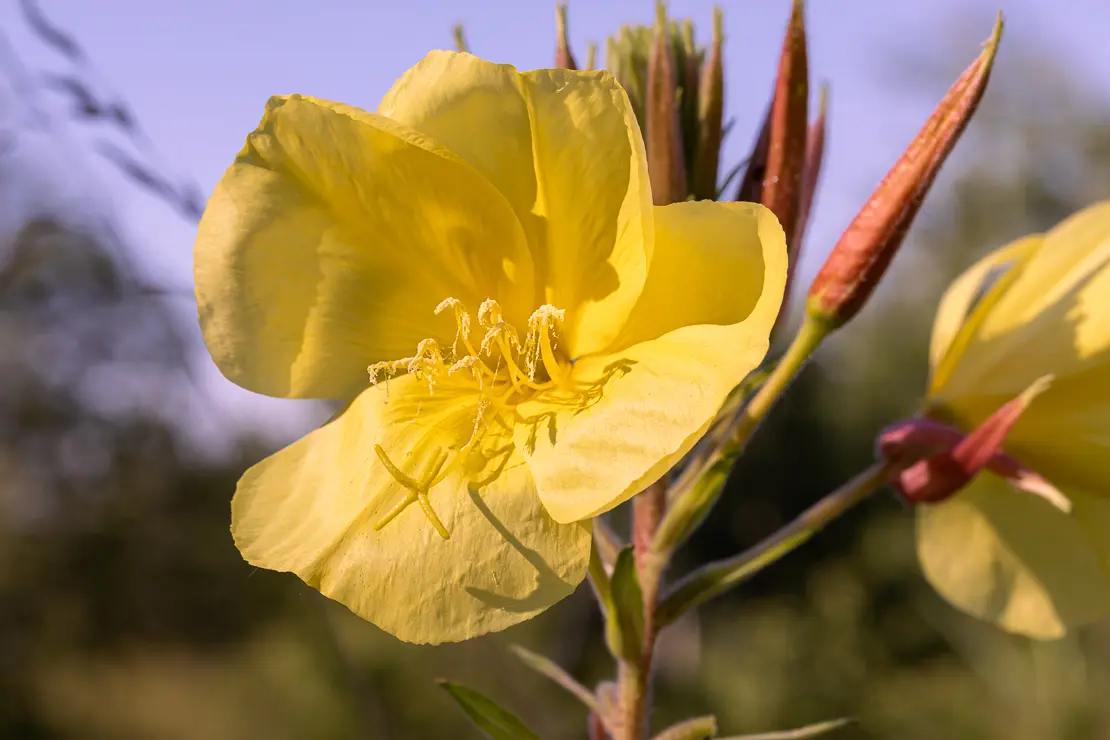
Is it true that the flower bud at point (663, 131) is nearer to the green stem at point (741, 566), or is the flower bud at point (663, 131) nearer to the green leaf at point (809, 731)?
the green stem at point (741, 566)

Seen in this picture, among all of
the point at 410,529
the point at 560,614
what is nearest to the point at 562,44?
the point at 410,529

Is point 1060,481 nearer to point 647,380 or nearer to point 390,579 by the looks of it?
point 647,380

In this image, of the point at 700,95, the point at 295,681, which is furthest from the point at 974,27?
the point at 700,95

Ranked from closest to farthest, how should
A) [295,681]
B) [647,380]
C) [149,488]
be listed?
[647,380], [295,681], [149,488]

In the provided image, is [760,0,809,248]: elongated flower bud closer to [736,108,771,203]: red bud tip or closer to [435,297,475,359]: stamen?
[736,108,771,203]: red bud tip

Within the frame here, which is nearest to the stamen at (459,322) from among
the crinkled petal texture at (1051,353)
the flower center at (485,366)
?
the flower center at (485,366)

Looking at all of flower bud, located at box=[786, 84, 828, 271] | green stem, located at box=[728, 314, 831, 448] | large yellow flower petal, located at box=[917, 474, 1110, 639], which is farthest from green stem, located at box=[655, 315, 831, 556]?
large yellow flower petal, located at box=[917, 474, 1110, 639]
